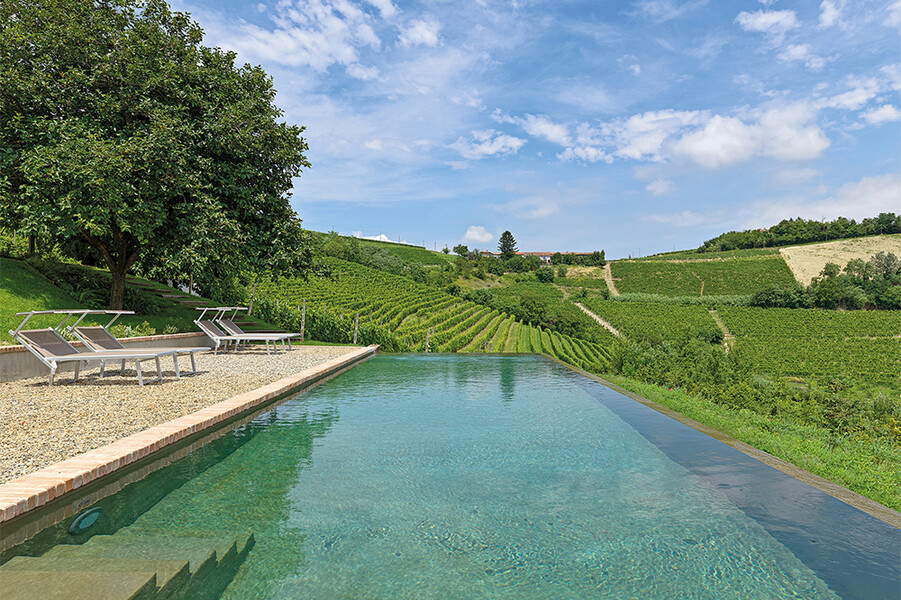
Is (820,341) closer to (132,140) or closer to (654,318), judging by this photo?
(654,318)

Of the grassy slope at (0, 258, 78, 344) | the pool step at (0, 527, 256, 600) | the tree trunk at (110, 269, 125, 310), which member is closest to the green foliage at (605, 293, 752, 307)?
the tree trunk at (110, 269, 125, 310)

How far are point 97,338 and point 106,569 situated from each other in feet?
24.0

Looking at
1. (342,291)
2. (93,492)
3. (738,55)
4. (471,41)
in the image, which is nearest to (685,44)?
(738,55)

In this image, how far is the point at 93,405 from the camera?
5.60 metres

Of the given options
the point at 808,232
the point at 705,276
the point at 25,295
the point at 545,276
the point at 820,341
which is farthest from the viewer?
the point at 808,232

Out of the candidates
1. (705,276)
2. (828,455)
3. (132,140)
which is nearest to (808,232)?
(705,276)

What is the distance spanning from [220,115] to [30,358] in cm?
795

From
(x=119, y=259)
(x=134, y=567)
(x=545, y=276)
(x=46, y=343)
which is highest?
(x=545, y=276)

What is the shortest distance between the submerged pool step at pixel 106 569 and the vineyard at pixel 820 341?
39.5 meters

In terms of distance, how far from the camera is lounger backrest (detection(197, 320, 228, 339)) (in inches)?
484

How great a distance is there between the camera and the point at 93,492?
323 cm

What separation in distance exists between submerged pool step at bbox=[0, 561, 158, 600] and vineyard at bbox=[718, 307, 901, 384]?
39.7 m

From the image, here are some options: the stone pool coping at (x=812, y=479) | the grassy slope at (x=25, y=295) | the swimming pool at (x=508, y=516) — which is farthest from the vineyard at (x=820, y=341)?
the grassy slope at (x=25, y=295)

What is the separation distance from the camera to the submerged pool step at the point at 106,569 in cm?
210
